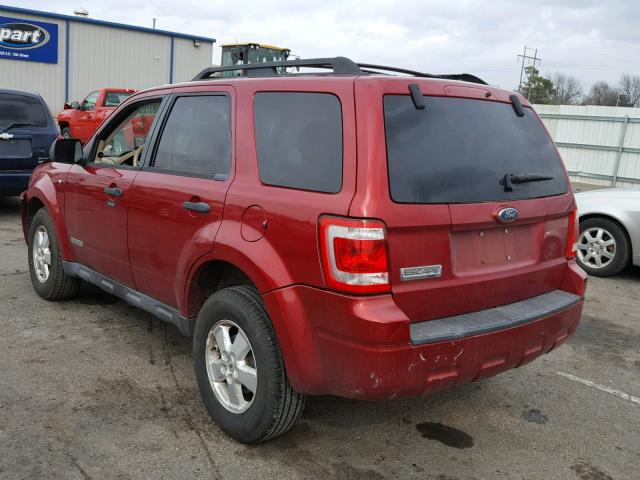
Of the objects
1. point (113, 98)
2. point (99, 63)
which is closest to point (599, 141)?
point (113, 98)

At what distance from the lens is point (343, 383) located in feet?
8.81

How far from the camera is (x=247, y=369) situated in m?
3.06

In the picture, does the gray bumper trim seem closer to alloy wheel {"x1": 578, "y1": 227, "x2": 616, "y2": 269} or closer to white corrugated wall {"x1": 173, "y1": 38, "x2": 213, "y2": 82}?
alloy wheel {"x1": 578, "y1": 227, "x2": 616, "y2": 269}

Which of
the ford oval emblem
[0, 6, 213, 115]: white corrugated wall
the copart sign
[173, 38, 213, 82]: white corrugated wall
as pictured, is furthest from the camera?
[173, 38, 213, 82]: white corrugated wall

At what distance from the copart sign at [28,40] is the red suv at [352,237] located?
2253cm

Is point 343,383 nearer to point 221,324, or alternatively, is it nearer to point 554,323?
point 221,324

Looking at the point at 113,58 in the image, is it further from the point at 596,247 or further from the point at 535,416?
the point at 535,416

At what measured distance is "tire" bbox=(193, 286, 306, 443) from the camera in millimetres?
2896

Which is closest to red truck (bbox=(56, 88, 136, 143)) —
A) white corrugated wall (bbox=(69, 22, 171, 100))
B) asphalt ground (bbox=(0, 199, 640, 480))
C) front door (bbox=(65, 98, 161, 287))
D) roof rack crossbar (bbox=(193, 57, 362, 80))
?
white corrugated wall (bbox=(69, 22, 171, 100))

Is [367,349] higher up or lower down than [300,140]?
lower down

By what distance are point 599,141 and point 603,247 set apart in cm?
1258

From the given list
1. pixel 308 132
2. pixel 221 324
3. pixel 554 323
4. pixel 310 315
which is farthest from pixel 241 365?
pixel 554 323

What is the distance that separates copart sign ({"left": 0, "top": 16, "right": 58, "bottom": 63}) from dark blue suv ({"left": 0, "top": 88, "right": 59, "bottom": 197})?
636 inches

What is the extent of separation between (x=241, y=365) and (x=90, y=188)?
6.82ft
